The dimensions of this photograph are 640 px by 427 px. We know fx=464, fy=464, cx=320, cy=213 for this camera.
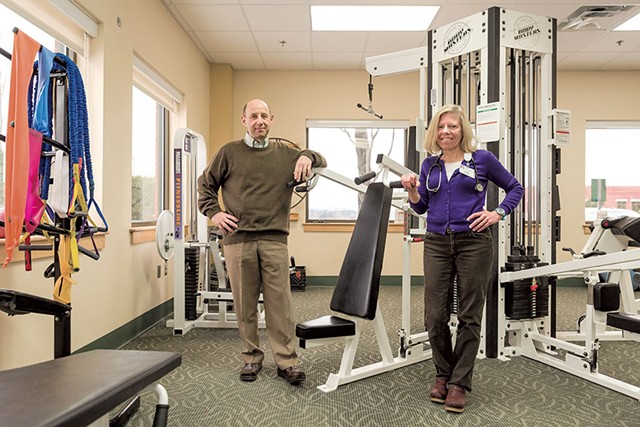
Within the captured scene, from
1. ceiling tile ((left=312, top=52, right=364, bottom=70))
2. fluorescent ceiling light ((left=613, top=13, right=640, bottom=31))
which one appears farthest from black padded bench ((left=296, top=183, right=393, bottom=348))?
fluorescent ceiling light ((left=613, top=13, right=640, bottom=31))

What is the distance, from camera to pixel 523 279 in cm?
291

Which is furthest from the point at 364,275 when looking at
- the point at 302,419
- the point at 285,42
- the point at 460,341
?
the point at 285,42

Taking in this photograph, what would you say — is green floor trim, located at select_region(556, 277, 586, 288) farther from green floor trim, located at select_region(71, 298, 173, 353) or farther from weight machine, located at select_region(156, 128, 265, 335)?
green floor trim, located at select_region(71, 298, 173, 353)

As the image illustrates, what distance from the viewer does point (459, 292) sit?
219cm

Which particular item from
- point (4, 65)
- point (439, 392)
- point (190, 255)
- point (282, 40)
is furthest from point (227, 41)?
point (439, 392)

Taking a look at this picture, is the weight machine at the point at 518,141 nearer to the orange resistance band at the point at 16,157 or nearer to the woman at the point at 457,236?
the woman at the point at 457,236

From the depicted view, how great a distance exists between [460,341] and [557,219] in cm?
149

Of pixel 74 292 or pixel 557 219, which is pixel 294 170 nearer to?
pixel 74 292

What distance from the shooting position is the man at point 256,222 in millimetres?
2477

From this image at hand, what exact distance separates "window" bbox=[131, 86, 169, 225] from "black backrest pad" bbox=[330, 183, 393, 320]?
2.22 meters

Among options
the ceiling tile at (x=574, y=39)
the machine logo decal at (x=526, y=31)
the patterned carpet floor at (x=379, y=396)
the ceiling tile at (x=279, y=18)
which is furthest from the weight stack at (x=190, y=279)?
the ceiling tile at (x=574, y=39)

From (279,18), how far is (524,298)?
10.7 feet

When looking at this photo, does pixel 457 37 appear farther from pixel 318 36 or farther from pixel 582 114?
pixel 582 114

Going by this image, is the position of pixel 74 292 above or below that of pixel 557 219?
below
